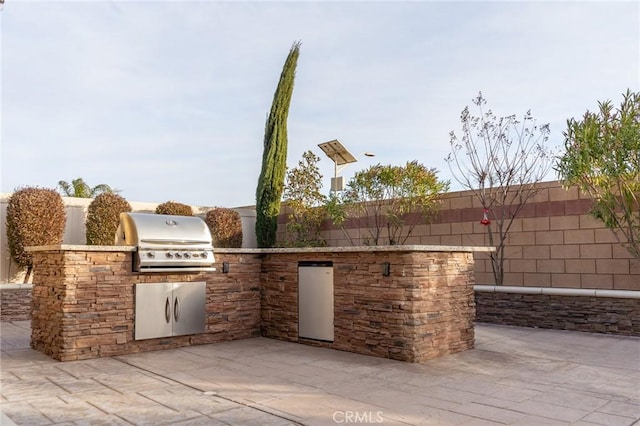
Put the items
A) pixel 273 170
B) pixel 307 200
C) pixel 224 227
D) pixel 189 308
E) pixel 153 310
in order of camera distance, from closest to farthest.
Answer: pixel 153 310 < pixel 189 308 < pixel 307 200 < pixel 224 227 < pixel 273 170

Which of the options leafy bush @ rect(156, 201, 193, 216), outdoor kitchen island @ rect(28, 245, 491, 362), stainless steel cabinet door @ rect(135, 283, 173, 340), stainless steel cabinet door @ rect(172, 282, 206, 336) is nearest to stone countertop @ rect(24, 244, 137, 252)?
outdoor kitchen island @ rect(28, 245, 491, 362)

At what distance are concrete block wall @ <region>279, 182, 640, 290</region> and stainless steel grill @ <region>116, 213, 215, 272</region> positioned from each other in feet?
19.8

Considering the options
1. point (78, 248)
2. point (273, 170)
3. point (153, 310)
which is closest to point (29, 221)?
point (78, 248)

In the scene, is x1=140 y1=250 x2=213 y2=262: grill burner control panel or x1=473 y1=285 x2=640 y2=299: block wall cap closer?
x1=140 y1=250 x2=213 y2=262: grill burner control panel

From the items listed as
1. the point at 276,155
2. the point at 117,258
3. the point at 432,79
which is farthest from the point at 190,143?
the point at 117,258

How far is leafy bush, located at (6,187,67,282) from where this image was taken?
10555 mm

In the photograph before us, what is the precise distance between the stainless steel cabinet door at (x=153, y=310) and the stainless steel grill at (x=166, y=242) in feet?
0.94

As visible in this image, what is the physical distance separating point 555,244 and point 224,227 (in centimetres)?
840

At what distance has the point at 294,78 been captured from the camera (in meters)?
14.8

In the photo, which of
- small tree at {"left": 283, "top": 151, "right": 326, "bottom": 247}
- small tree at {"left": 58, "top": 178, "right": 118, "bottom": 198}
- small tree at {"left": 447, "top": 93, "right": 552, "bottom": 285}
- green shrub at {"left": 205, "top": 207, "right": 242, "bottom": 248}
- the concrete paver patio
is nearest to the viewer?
the concrete paver patio

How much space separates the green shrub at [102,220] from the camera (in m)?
11.8

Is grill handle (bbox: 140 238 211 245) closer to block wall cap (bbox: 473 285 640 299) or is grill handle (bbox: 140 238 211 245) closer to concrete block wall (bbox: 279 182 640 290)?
block wall cap (bbox: 473 285 640 299)

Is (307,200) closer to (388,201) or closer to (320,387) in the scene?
(388,201)

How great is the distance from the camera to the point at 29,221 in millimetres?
10578
